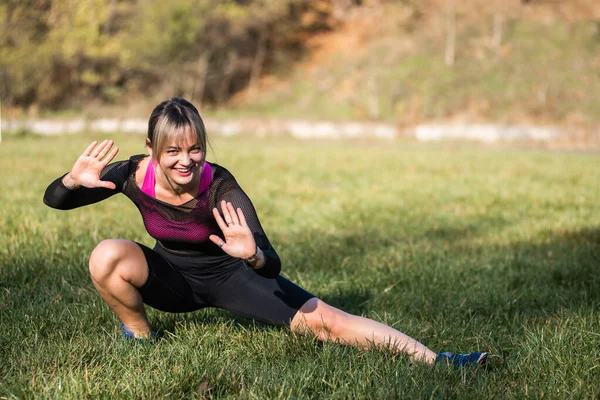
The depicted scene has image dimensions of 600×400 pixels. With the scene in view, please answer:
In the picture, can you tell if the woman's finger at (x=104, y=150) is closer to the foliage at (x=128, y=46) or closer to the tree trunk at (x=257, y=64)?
the foliage at (x=128, y=46)

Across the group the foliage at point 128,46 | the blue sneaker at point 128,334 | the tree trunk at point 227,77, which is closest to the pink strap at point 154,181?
the blue sneaker at point 128,334

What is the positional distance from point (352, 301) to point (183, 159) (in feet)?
5.87

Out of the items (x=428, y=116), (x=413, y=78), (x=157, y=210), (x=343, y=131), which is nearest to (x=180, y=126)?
(x=157, y=210)

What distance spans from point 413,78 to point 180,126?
98.6ft

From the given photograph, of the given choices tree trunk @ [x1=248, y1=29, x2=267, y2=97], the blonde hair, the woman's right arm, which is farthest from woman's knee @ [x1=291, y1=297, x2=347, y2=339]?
tree trunk @ [x1=248, y1=29, x2=267, y2=97]

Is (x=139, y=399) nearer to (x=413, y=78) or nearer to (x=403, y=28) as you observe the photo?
(x=413, y=78)

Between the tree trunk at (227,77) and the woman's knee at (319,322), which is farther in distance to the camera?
the tree trunk at (227,77)

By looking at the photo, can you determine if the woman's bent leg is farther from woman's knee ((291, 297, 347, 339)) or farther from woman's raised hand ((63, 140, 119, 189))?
woman's knee ((291, 297, 347, 339))

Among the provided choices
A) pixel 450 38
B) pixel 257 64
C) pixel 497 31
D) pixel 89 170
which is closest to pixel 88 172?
pixel 89 170

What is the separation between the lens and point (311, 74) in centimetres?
3656

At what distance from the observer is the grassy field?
2.84m

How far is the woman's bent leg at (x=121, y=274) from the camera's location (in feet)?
10.6

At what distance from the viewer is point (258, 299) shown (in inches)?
137

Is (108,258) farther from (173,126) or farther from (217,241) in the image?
(173,126)
